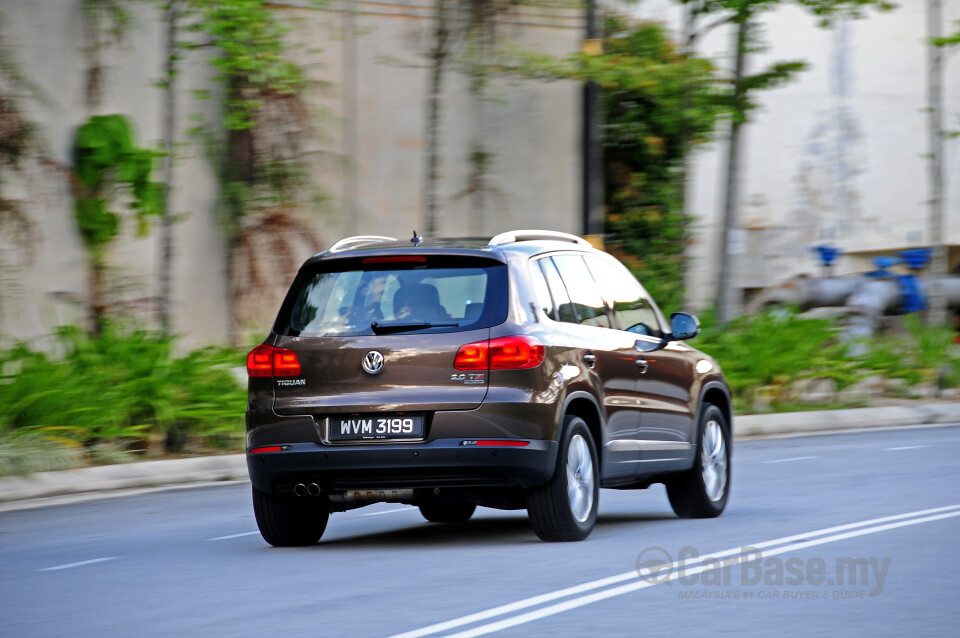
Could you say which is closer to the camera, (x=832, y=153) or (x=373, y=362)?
(x=373, y=362)

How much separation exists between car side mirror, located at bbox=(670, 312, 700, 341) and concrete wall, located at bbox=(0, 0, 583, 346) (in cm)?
845

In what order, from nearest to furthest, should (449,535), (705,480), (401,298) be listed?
(401,298), (449,535), (705,480)

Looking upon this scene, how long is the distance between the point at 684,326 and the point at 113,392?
6.49m

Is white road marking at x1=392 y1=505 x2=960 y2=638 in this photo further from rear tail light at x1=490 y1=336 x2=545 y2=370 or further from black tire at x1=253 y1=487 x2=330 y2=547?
black tire at x1=253 y1=487 x2=330 y2=547

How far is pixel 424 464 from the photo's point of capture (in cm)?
852

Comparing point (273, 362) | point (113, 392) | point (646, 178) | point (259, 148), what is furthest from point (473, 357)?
point (646, 178)

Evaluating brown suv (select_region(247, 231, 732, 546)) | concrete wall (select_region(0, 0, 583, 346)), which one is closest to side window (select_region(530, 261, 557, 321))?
brown suv (select_region(247, 231, 732, 546))

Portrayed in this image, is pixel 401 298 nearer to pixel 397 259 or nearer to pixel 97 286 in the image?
pixel 397 259

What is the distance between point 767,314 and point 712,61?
11.2ft

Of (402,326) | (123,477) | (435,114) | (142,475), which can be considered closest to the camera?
(402,326)

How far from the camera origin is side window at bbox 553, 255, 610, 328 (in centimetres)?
938

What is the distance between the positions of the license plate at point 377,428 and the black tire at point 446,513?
2.23 metres

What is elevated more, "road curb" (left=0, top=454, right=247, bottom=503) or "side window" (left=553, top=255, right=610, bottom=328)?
"side window" (left=553, top=255, right=610, bottom=328)

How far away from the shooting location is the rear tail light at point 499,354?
8555 millimetres
